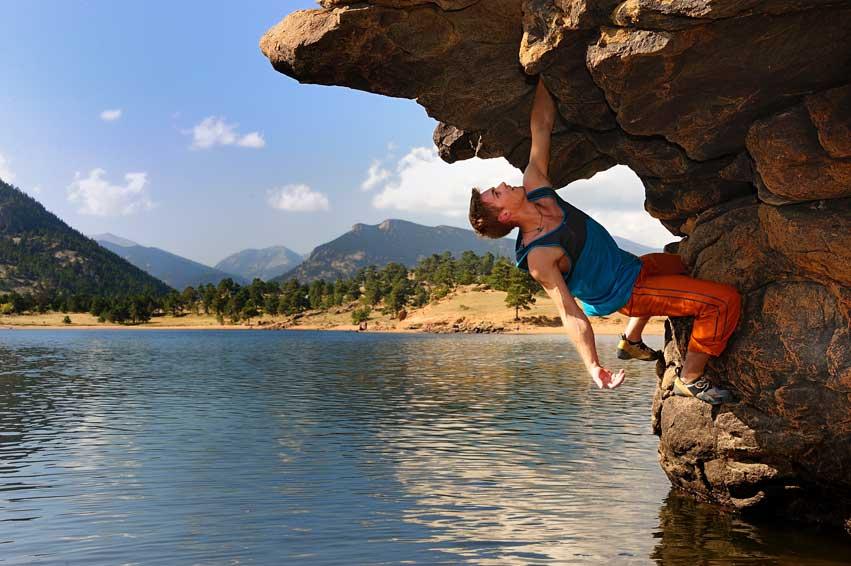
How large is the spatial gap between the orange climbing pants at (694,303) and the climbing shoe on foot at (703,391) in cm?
103

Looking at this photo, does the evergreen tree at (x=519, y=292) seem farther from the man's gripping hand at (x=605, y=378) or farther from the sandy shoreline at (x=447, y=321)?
the man's gripping hand at (x=605, y=378)

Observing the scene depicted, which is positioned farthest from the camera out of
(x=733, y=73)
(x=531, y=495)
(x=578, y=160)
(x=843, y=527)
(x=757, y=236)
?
A: (x=531, y=495)

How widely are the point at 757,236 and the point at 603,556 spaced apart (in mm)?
6229

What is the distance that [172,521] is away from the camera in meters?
14.6

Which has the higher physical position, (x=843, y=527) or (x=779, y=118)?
(x=779, y=118)

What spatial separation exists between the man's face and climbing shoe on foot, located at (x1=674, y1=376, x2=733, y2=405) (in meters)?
4.68

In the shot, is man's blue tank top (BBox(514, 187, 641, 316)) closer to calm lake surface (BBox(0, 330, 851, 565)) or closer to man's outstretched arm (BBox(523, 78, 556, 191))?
man's outstretched arm (BBox(523, 78, 556, 191))

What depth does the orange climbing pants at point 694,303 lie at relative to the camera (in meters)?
10.5

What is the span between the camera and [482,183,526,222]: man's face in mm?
10102

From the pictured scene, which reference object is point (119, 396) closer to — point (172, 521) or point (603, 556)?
point (172, 521)

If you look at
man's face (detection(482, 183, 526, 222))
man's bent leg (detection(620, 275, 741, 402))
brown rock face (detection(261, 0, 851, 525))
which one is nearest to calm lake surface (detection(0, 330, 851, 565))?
brown rock face (detection(261, 0, 851, 525))

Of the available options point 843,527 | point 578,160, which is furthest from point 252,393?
point 843,527

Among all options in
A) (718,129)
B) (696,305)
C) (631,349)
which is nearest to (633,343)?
(631,349)

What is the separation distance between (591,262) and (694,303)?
1.81m
